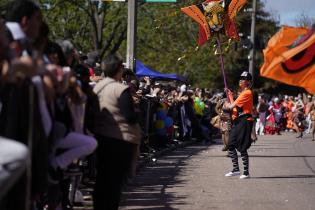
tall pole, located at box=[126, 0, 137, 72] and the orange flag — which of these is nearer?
the orange flag

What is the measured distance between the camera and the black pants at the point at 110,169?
8.59m

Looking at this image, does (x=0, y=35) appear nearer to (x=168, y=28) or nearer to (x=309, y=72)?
(x=309, y=72)

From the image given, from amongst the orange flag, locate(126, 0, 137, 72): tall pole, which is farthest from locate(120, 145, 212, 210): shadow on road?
the orange flag

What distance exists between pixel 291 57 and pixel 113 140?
6.43 feet

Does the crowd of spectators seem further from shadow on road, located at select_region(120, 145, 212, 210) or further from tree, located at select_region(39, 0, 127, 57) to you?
tree, located at select_region(39, 0, 127, 57)

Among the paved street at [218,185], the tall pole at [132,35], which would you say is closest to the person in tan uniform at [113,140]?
the paved street at [218,185]

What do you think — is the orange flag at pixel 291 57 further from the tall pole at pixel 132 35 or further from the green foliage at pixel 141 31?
the green foliage at pixel 141 31

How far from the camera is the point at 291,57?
26.8ft

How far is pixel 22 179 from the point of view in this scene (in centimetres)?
574

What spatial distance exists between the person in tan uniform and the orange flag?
4.73 feet

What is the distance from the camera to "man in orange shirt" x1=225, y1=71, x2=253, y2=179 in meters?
15.5

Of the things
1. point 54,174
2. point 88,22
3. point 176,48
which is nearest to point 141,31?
point 88,22

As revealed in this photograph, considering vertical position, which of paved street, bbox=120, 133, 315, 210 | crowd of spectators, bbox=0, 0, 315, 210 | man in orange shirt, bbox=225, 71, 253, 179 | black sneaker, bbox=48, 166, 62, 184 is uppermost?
crowd of spectators, bbox=0, 0, 315, 210

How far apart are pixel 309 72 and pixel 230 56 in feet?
177
